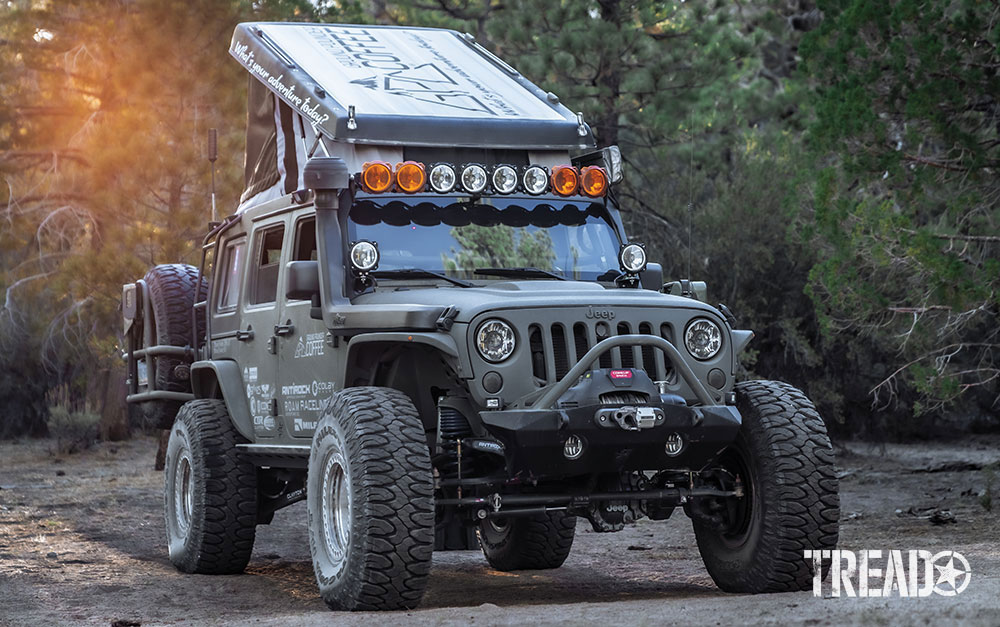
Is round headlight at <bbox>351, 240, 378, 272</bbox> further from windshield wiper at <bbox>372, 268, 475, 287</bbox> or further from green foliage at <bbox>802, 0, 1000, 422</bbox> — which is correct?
green foliage at <bbox>802, 0, 1000, 422</bbox>

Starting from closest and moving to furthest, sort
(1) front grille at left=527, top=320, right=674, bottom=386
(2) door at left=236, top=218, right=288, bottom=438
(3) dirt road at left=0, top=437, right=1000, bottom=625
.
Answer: (3) dirt road at left=0, top=437, right=1000, bottom=625 < (1) front grille at left=527, top=320, right=674, bottom=386 < (2) door at left=236, top=218, right=288, bottom=438

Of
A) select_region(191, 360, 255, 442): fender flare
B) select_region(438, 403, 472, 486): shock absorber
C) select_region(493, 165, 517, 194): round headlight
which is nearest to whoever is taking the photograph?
select_region(438, 403, 472, 486): shock absorber

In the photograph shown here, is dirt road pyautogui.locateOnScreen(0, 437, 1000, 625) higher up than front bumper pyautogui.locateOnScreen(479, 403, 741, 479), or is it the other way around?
front bumper pyautogui.locateOnScreen(479, 403, 741, 479)

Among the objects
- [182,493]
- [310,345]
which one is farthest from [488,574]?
[310,345]

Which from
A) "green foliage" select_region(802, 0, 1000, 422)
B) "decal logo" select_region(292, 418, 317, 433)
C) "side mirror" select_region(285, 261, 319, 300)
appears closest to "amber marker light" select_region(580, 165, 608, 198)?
"side mirror" select_region(285, 261, 319, 300)

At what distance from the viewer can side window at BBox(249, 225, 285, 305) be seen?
32.4ft

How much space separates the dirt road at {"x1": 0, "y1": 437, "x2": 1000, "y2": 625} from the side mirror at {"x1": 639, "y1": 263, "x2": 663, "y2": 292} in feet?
6.42

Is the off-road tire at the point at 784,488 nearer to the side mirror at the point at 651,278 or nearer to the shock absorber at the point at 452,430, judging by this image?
the side mirror at the point at 651,278

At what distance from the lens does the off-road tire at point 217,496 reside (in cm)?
1036

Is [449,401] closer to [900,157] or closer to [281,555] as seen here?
[281,555]

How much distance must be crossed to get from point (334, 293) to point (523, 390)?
1503 millimetres

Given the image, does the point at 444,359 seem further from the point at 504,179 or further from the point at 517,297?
the point at 504,179

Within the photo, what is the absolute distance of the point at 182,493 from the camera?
436 inches

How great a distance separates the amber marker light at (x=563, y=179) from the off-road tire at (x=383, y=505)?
2052mm
